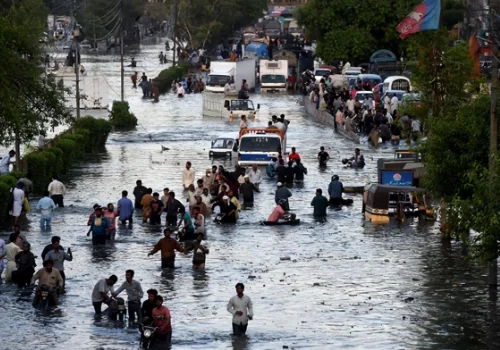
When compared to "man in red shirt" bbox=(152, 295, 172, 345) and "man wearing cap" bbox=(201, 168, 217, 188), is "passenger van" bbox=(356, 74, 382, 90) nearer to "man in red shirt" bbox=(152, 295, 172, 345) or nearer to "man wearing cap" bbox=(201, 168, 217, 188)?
"man wearing cap" bbox=(201, 168, 217, 188)

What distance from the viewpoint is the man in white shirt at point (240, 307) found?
2586 cm

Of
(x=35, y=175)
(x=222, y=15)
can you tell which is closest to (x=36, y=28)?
(x=35, y=175)

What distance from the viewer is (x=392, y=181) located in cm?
4203

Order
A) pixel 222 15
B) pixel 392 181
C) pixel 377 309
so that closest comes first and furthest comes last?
pixel 377 309 → pixel 392 181 → pixel 222 15

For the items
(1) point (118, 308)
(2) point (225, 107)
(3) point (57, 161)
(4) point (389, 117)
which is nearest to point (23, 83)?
(3) point (57, 161)

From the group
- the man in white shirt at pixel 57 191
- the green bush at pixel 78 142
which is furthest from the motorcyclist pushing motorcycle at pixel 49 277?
the green bush at pixel 78 142

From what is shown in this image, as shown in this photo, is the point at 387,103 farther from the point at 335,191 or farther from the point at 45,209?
the point at 45,209

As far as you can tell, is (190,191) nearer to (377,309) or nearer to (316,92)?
(377,309)

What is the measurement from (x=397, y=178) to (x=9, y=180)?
1036cm

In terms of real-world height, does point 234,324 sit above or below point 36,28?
below

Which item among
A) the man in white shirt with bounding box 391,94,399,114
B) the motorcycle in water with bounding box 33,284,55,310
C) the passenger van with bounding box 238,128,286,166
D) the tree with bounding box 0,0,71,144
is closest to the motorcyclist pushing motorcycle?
the motorcycle in water with bounding box 33,284,55,310

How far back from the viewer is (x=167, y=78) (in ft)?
303

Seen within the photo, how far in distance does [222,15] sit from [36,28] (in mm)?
84751

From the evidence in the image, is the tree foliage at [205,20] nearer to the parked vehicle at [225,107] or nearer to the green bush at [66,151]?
the parked vehicle at [225,107]
